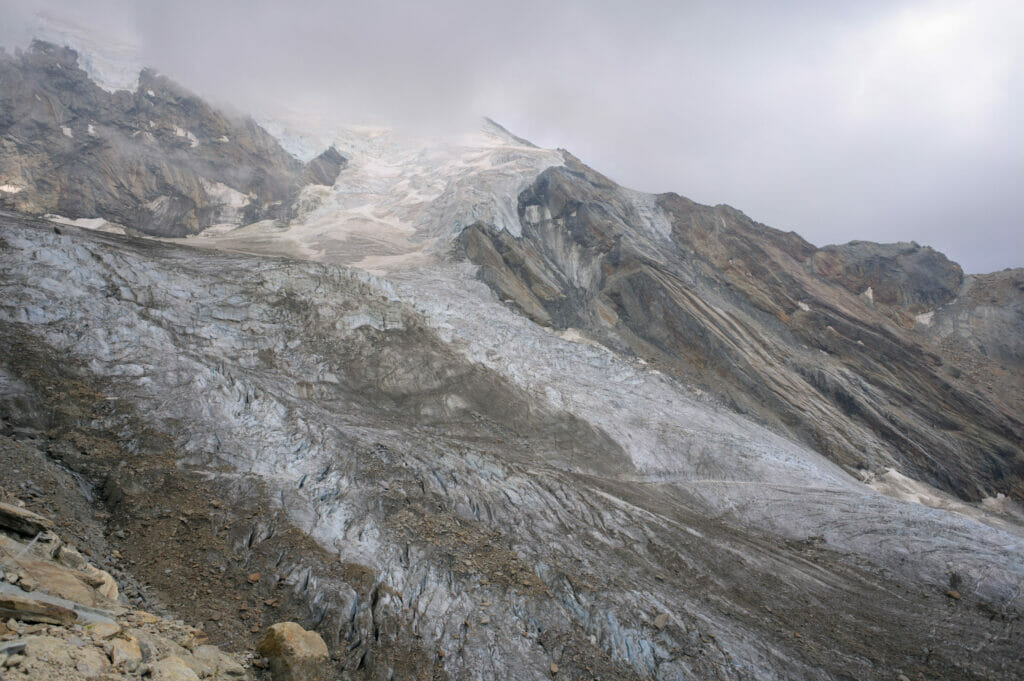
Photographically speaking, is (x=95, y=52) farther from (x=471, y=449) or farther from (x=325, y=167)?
(x=471, y=449)

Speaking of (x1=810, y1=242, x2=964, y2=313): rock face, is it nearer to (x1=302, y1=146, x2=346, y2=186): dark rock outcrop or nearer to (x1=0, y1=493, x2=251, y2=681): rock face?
(x1=302, y1=146, x2=346, y2=186): dark rock outcrop

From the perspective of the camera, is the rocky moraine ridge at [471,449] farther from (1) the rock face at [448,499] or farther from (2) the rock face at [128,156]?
(2) the rock face at [128,156]

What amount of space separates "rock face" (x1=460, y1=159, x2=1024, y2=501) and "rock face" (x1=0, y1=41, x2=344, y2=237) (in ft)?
89.2

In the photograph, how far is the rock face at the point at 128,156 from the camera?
39.9 meters

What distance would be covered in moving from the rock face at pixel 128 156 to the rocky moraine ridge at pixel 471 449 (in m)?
0.39

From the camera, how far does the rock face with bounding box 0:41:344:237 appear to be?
39938mm

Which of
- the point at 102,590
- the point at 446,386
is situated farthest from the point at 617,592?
the point at 446,386

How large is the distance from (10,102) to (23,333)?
4348cm

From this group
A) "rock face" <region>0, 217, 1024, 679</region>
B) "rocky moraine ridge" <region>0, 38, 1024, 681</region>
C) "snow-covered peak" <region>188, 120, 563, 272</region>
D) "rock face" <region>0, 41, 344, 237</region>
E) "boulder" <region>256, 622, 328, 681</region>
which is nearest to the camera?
"boulder" <region>256, 622, 328, 681</region>

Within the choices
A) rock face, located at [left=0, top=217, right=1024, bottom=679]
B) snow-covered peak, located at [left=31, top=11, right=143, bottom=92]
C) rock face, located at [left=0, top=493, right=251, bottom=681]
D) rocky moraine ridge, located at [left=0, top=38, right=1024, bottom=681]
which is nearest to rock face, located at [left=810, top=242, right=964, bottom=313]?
rocky moraine ridge, located at [left=0, top=38, right=1024, bottom=681]

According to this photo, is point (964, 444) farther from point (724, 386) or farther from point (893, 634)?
point (893, 634)

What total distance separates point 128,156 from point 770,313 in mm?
57829

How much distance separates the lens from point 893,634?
1368 cm

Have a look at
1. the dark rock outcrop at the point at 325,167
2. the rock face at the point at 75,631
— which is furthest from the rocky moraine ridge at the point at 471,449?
the dark rock outcrop at the point at 325,167
